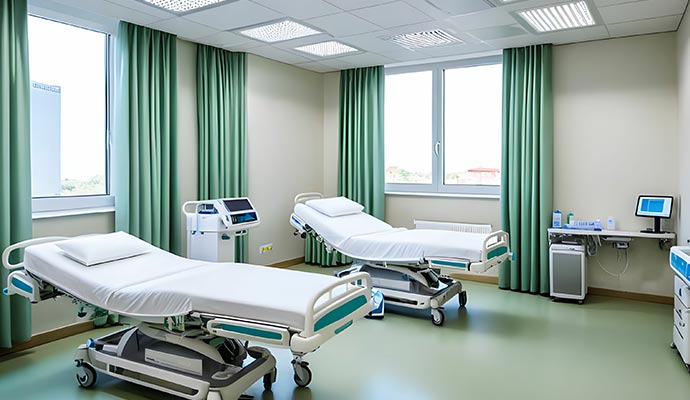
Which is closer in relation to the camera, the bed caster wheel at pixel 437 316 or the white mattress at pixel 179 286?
the white mattress at pixel 179 286

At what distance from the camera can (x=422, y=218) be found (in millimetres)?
6406

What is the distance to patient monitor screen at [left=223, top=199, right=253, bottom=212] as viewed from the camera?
184 inches

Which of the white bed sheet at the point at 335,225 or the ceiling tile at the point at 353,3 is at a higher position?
the ceiling tile at the point at 353,3

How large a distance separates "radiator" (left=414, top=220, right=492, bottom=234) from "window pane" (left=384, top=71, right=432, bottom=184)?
58cm

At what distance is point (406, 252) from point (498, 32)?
2.37 meters

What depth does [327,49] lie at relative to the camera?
5.70 meters

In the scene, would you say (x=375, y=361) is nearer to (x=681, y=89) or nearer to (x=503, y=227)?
(x=503, y=227)

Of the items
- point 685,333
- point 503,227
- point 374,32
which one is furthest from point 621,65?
point 685,333

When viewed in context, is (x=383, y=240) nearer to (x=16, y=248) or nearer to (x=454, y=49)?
(x=454, y=49)

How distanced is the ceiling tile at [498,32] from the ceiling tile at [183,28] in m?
2.61

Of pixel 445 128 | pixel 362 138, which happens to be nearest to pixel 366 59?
pixel 362 138

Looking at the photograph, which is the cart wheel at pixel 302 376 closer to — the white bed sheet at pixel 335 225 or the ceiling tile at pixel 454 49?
the white bed sheet at pixel 335 225

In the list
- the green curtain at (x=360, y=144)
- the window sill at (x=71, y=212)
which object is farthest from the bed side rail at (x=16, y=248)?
the green curtain at (x=360, y=144)

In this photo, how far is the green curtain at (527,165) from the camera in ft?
17.6
